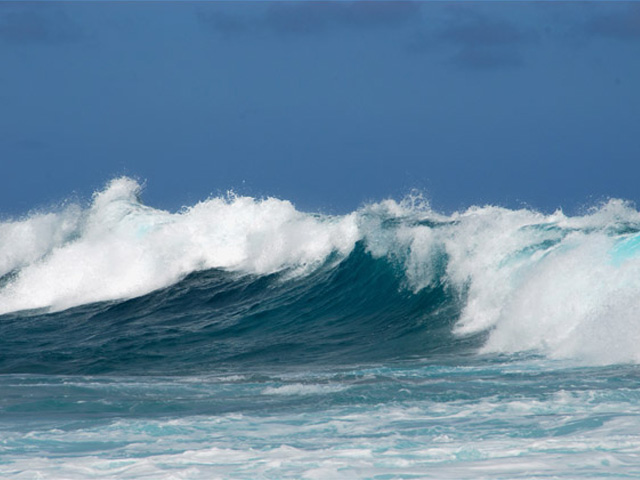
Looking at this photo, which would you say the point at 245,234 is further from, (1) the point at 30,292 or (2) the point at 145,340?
(2) the point at 145,340

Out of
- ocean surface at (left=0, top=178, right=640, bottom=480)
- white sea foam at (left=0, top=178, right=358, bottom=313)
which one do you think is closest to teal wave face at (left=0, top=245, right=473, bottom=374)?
ocean surface at (left=0, top=178, right=640, bottom=480)

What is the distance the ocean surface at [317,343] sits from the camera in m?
6.41

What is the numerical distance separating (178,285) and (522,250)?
24.3ft

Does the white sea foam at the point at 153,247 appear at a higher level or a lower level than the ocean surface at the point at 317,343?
higher

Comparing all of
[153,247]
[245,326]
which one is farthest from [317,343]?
[153,247]

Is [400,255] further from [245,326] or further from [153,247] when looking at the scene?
[153,247]

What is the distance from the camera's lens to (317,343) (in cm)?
1329

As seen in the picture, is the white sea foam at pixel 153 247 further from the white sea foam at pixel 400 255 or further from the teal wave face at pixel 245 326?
the teal wave face at pixel 245 326

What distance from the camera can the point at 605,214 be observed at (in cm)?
1484

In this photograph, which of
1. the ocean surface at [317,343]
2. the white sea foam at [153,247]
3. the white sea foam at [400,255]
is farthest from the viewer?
the white sea foam at [153,247]

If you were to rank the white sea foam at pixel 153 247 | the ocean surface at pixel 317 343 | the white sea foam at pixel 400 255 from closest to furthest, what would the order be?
the ocean surface at pixel 317 343
the white sea foam at pixel 400 255
the white sea foam at pixel 153 247

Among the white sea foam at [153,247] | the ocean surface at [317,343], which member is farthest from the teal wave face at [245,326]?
the white sea foam at [153,247]

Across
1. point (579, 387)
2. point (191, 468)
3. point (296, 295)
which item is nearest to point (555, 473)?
point (191, 468)

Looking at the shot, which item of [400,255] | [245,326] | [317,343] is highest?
[400,255]
